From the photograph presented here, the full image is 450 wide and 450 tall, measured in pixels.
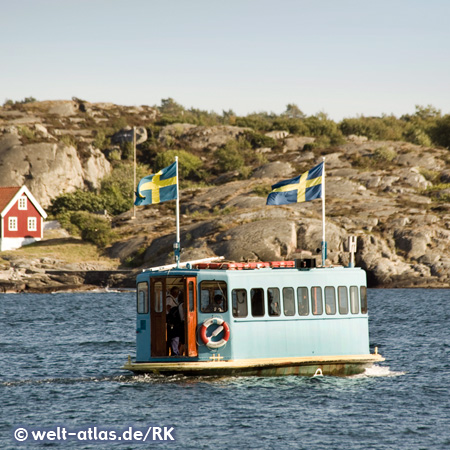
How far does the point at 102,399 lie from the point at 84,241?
201 feet

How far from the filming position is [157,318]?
24.8 meters

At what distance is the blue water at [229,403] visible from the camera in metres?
19.1

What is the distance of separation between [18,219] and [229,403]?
215ft

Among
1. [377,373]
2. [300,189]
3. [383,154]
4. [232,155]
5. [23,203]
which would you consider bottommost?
[377,373]

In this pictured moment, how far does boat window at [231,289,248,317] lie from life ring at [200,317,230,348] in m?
0.50

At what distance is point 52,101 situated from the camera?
142 metres

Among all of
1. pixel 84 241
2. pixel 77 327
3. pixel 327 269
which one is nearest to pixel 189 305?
pixel 327 269

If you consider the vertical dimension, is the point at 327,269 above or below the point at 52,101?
below

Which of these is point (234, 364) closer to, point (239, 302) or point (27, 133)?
point (239, 302)

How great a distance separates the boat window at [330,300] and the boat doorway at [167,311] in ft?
13.8

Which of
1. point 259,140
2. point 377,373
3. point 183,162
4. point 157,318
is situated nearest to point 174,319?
point 157,318

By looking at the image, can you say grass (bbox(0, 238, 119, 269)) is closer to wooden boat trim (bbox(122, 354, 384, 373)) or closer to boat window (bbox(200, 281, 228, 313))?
wooden boat trim (bbox(122, 354, 384, 373))

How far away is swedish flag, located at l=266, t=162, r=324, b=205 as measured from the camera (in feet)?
92.6

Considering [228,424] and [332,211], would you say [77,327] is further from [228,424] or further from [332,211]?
[332,211]
